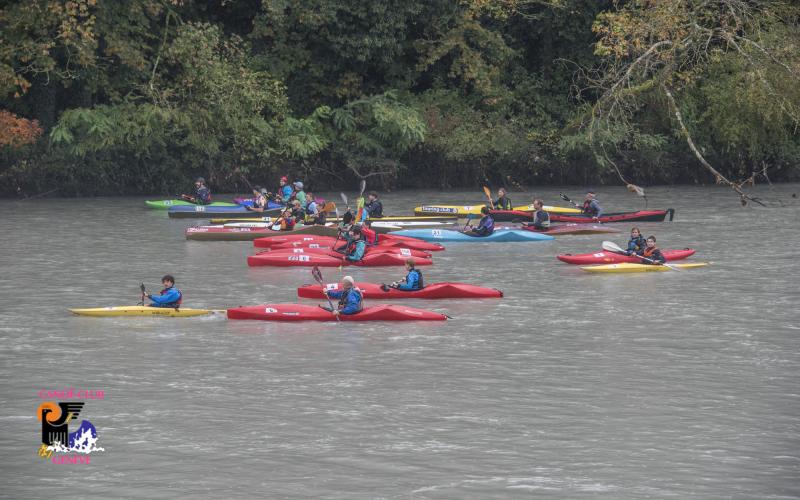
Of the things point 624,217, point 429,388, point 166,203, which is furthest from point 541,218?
point 429,388

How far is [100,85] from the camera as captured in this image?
44875mm

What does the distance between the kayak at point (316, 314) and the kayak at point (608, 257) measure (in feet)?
23.7

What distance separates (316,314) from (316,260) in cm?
708

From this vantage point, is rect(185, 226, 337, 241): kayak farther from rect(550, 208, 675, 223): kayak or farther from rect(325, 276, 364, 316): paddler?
rect(325, 276, 364, 316): paddler

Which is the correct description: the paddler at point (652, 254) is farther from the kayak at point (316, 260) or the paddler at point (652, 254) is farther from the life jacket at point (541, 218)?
the life jacket at point (541, 218)

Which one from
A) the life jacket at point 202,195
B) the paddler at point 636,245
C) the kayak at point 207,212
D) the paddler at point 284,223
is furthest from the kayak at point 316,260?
the life jacket at point 202,195

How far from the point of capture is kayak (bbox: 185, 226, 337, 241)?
31.8 m

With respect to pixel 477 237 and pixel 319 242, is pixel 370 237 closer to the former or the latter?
pixel 319 242

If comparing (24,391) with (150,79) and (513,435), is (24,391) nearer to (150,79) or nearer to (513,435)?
(513,435)

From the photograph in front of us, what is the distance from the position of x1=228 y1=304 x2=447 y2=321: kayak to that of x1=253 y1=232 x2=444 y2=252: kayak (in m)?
8.54

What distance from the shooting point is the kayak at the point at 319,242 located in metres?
29.5

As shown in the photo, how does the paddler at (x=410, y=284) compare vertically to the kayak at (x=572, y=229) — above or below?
below

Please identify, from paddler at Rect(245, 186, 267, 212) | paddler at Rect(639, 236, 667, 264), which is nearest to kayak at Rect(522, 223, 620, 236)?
paddler at Rect(639, 236, 667, 264)

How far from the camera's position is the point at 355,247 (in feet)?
89.6
